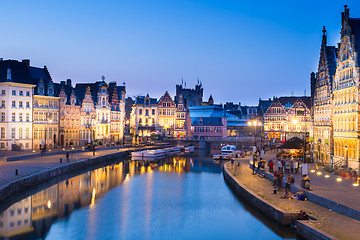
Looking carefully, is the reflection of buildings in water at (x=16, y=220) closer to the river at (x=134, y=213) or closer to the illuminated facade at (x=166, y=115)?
the river at (x=134, y=213)

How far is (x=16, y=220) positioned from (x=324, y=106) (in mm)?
35260

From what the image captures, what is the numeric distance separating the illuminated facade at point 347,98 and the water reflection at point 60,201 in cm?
1950

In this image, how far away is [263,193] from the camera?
2845cm

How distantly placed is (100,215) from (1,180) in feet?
31.1

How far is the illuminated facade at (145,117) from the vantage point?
9981cm

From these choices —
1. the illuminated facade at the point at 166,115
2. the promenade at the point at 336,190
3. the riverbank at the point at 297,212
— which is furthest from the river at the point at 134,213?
the illuminated facade at the point at 166,115

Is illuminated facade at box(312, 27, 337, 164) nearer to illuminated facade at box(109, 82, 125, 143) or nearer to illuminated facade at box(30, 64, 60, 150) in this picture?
illuminated facade at box(30, 64, 60, 150)

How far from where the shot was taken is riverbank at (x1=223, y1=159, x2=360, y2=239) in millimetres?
18347

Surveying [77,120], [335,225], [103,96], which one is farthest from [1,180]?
[103,96]

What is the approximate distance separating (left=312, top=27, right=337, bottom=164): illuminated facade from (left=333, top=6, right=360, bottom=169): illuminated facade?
2502 millimetres

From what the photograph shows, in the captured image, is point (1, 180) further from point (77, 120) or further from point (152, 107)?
point (152, 107)

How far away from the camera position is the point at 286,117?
311ft

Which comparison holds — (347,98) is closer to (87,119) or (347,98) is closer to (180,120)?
(87,119)

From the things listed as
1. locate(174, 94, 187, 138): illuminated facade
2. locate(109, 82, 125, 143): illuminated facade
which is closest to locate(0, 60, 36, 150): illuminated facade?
locate(109, 82, 125, 143): illuminated facade
